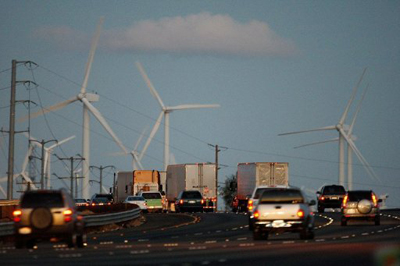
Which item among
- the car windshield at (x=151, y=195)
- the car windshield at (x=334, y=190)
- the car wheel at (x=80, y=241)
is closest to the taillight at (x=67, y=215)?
the car wheel at (x=80, y=241)

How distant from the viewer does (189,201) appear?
80125 millimetres

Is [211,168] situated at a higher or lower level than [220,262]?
higher

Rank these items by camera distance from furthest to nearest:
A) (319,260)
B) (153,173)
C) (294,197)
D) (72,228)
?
1. (153,173)
2. (294,197)
3. (72,228)
4. (319,260)

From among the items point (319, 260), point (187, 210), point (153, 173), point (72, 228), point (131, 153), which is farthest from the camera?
point (131, 153)

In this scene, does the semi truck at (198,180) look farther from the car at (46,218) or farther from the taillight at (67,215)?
the taillight at (67,215)

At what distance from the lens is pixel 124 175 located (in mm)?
93688

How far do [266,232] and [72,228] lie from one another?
7.27 metres

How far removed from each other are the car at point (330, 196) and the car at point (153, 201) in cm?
1598

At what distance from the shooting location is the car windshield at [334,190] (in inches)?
2764

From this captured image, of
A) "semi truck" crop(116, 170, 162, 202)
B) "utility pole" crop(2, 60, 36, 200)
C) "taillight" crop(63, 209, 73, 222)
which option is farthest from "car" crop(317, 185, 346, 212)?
"taillight" crop(63, 209, 73, 222)

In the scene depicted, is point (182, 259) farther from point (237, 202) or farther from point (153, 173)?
point (153, 173)

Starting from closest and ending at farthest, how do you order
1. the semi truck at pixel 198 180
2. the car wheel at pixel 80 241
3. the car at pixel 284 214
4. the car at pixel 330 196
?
the car wheel at pixel 80 241, the car at pixel 284 214, the car at pixel 330 196, the semi truck at pixel 198 180

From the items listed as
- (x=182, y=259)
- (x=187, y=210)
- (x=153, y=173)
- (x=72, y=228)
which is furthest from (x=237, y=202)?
(x=182, y=259)

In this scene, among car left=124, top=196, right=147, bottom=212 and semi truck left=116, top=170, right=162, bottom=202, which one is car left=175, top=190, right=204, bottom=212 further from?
semi truck left=116, top=170, right=162, bottom=202
